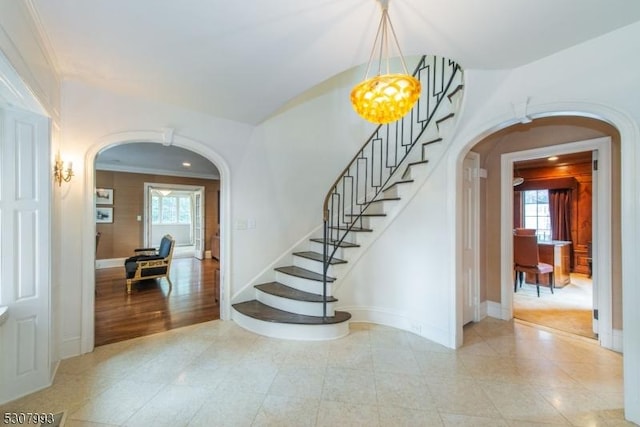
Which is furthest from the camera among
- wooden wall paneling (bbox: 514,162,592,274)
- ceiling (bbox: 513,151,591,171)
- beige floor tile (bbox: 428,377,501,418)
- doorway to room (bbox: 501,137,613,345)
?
wooden wall paneling (bbox: 514,162,592,274)

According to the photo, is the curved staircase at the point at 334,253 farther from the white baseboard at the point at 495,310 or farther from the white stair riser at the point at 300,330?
the white baseboard at the point at 495,310

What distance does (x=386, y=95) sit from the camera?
171cm

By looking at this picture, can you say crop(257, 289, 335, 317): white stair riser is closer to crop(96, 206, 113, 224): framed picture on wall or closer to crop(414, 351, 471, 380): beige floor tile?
crop(414, 351, 471, 380): beige floor tile

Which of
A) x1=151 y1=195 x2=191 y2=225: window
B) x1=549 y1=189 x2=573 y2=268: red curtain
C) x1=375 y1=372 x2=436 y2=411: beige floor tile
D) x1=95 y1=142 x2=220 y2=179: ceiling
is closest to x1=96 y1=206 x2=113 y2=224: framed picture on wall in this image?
x1=95 y1=142 x2=220 y2=179: ceiling

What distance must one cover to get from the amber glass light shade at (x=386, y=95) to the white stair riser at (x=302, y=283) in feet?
7.38

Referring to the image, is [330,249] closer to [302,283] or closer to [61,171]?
[302,283]

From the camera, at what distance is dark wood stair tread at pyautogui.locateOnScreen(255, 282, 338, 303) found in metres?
3.29

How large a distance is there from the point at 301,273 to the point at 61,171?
109 inches

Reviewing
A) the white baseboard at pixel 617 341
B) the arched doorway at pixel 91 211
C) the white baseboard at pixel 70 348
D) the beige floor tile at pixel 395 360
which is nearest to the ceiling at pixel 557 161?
Result: the white baseboard at pixel 617 341

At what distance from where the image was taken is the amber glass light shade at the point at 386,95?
1.64 meters

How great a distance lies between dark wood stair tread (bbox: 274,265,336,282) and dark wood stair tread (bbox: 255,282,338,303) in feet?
0.64

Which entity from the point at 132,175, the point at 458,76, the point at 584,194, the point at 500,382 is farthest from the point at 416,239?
the point at 132,175

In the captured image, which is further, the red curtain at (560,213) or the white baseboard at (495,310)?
the red curtain at (560,213)

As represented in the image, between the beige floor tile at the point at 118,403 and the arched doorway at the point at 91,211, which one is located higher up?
the arched doorway at the point at 91,211
